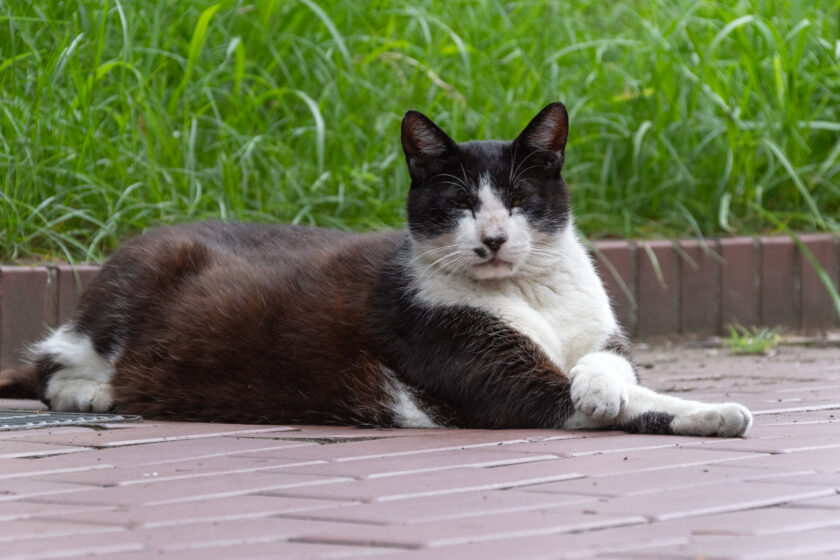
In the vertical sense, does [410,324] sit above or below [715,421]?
above

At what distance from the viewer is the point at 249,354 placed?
3969 millimetres

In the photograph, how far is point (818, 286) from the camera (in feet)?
21.6

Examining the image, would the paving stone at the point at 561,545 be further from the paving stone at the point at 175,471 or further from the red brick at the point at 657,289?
the red brick at the point at 657,289

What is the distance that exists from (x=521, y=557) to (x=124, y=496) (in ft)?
3.06

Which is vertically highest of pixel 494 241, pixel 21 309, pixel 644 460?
pixel 494 241

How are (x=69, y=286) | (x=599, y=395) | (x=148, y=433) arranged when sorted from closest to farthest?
(x=599, y=395)
(x=148, y=433)
(x=69, y=286)

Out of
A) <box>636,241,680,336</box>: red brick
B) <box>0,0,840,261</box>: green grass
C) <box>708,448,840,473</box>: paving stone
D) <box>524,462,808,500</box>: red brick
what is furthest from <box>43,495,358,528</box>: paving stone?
<box>636,241,680,336</box>: red brick

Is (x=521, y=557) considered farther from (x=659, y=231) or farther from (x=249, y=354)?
(x=659, y=231)

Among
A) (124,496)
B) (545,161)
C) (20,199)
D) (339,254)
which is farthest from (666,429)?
(20,199)

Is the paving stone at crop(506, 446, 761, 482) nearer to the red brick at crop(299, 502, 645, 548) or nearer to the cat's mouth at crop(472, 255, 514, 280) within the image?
the red brick at crop(299, 502, 645, 548)

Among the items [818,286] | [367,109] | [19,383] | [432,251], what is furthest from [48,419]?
[818,286]

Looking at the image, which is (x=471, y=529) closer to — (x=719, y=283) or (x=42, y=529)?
(x=42, y=529)

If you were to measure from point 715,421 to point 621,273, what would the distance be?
2843 millimetres

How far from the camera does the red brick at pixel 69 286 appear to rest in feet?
16.3
